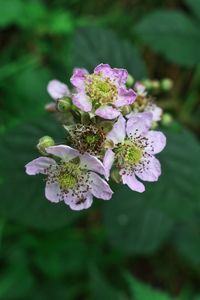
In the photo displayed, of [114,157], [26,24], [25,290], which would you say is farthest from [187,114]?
[114,157]

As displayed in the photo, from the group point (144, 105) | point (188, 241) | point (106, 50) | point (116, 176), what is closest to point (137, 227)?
point (188, 241)

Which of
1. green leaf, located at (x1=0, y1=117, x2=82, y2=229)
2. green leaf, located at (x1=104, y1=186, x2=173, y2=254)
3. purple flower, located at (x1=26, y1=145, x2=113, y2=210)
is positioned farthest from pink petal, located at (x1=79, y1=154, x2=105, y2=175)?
green leaf, located at (x1=104, y1=186, x2=173, y2=254)

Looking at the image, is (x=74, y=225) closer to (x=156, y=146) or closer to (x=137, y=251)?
(x=137, y=251)

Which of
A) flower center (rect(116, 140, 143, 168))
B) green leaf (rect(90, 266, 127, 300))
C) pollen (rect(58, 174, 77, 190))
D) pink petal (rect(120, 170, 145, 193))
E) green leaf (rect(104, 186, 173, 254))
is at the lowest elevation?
green leaf (rect(90, 266, 127, 300))

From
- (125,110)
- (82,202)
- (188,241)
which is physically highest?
(125,110)

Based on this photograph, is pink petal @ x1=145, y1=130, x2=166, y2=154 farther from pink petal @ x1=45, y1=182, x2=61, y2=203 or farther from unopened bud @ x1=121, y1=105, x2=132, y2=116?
pink petal @ x1=45, y1=182, x2=61, y2=203

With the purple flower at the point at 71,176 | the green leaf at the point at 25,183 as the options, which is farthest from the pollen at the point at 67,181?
the green leaf at the point at 25,183

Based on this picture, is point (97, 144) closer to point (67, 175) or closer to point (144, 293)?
point (67, 175)
